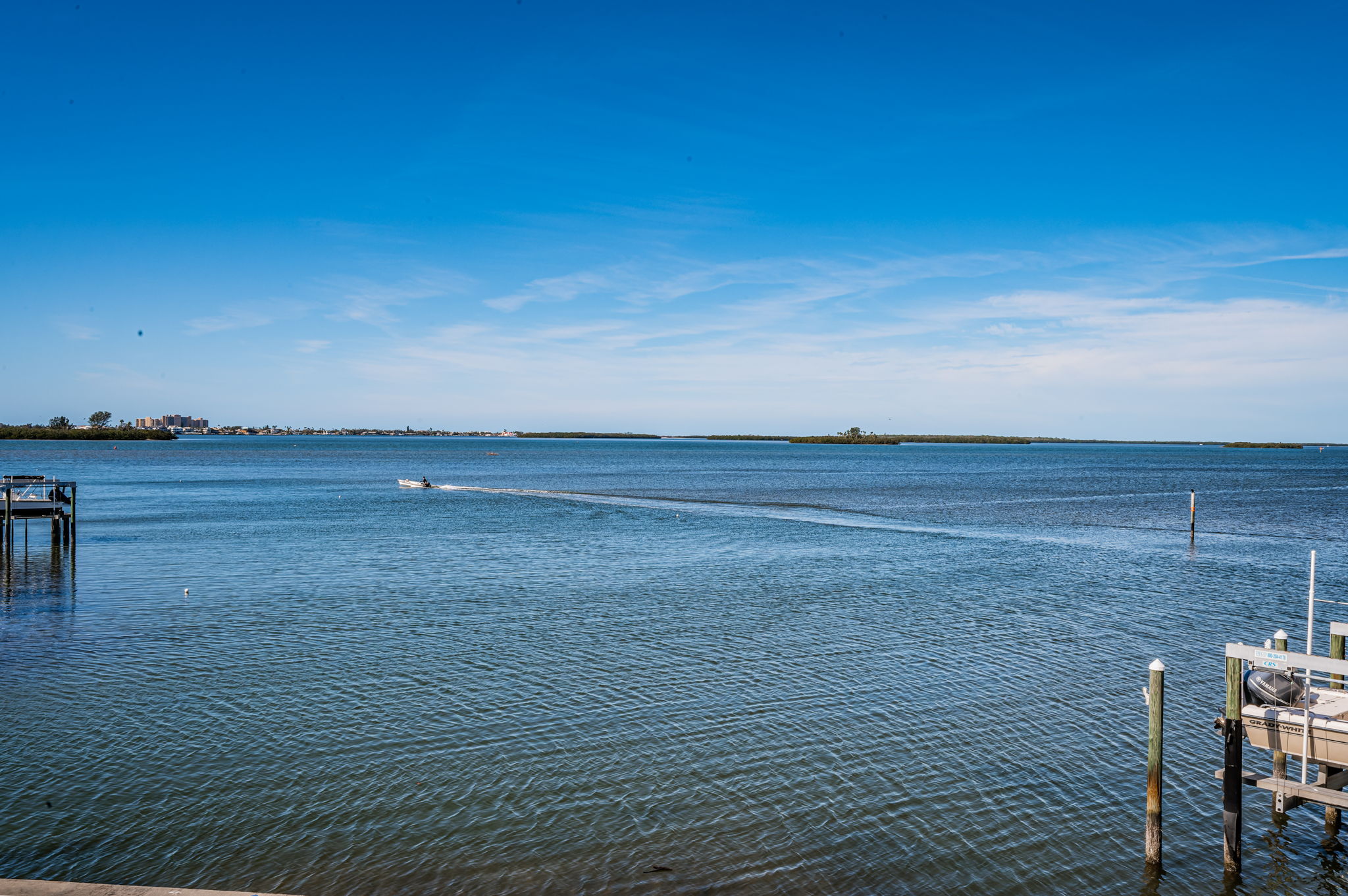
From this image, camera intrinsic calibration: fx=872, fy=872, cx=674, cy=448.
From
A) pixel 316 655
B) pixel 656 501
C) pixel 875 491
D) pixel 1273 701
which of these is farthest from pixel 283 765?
pixel 875 491

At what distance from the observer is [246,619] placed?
2156cm

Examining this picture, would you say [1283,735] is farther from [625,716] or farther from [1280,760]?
[625,716]

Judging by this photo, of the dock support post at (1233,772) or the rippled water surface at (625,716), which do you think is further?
the rippled water surface at (625,716)

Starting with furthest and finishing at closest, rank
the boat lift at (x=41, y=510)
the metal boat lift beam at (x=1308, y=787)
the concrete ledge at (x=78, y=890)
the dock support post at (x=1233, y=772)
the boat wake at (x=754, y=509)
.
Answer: the boat wake at (x=754, y=509) < the boat lift at (x=41, y=510) < the dock support post at (x=1233, y=772) < the metal boat lift beam at (x=1308, y=787) < the concrete ledge at (x=78, y=890)

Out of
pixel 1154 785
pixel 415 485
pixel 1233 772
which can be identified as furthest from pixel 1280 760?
pixel 415 485

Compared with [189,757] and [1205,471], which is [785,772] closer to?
[189,757]

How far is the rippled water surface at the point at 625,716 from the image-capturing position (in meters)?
9.94

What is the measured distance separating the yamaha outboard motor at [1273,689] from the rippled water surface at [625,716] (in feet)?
5.49

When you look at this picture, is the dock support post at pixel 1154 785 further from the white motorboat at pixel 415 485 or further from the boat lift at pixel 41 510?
the white motorboat at pixel 415 485

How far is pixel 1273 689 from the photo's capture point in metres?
10.5

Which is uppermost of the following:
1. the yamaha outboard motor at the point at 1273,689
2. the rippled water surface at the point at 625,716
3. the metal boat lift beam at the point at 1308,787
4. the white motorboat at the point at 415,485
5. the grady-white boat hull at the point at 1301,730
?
the yamaha outboard motor at the point at 1273,689

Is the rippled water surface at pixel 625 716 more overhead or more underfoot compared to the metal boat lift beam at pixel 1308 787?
more underfoot

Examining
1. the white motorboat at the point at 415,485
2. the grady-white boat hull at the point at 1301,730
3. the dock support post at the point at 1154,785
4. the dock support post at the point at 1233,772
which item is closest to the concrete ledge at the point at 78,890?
the dock support post at the point at 1154,785

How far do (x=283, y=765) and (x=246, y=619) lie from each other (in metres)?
10.5
